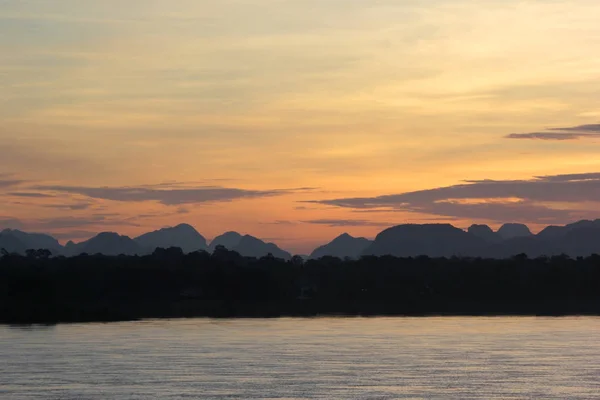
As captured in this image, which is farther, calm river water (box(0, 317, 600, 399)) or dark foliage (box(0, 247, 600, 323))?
dark foliage (box(0, 247, 600, 323))

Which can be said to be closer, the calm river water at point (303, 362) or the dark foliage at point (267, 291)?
the calm river water at point (303, 362)

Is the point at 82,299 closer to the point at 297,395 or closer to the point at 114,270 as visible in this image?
the point at 114,270

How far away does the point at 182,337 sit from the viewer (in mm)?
89938

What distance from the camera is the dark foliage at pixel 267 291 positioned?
145875 millimetres

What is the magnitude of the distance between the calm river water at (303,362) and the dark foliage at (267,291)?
39570mm

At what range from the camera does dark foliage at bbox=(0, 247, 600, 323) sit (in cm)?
14588

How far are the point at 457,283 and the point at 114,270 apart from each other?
59467 millimetres

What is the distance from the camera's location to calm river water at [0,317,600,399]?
2121 inches

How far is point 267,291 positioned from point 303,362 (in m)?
117

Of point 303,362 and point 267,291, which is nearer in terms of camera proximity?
point 303,362

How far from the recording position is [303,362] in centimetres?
6700

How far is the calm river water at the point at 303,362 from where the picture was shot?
177 feet

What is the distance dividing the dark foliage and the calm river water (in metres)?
39.6

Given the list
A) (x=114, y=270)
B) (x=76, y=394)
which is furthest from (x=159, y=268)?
(x=76, y=394)
